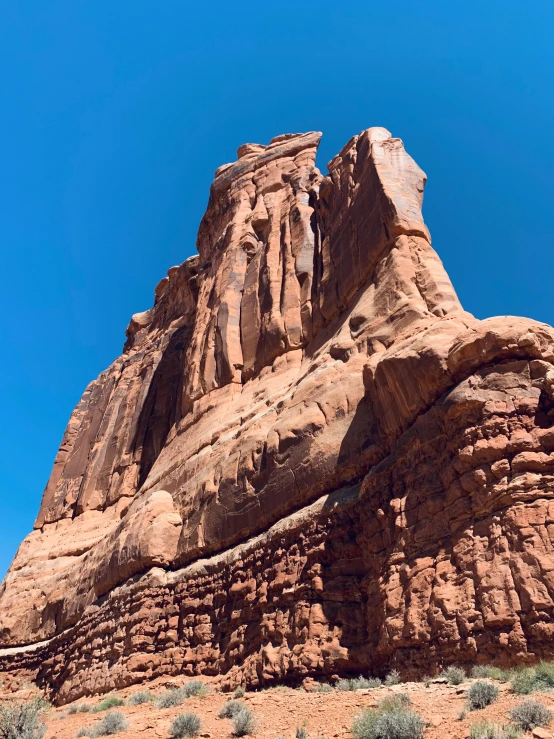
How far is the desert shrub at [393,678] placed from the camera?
939cm

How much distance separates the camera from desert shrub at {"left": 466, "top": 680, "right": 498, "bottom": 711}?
7.18 metres

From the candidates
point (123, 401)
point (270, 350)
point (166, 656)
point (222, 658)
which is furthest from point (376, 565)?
point (123, 401)

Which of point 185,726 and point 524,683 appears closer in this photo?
point 524,683

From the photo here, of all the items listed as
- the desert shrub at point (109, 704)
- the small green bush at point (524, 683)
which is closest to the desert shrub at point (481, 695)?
the small green bush at point (524, 683)

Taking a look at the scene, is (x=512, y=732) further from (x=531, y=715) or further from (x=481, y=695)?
(x=481, y=695)

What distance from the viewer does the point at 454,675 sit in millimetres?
8281

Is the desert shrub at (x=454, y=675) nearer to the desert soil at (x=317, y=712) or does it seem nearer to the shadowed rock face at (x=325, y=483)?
the desert soil at (x=317, y=712)

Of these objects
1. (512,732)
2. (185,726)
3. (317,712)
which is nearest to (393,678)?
(317,712)

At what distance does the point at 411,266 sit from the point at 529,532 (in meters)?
9.09

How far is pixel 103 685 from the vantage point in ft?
55.5

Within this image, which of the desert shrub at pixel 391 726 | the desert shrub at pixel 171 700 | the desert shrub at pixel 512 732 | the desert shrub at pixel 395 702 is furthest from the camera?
the desert shrub at pixel 171 700

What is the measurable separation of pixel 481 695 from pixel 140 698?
9190 mm

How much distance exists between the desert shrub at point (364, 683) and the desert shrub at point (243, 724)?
1.95 m

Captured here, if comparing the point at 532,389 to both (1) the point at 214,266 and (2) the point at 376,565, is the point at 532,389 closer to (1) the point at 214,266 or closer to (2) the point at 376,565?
(2) the point at 376,565
